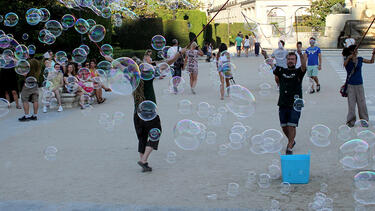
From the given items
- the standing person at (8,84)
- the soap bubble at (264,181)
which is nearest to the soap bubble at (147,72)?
the soap bubble at (264,181)

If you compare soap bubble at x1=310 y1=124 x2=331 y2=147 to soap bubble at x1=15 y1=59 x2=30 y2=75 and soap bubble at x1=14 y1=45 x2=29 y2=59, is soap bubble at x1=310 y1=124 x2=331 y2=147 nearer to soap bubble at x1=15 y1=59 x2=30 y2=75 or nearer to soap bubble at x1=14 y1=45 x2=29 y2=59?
soap bubble at x1=15 y1=59 x2=30 y2=75

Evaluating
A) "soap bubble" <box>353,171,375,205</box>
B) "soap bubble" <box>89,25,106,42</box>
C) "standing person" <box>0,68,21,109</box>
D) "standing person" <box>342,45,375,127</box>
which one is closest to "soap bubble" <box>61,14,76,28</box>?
"soap bubble" <box>89,25,106,42</box>

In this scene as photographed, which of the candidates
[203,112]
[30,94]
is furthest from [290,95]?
[30,94]

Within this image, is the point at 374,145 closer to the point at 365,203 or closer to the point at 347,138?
→ the point at 347,138

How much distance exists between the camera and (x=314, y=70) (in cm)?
1391

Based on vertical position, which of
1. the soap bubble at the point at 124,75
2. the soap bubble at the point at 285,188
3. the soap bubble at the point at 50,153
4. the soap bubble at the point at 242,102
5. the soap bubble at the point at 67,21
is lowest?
the soap bubble at the point at 285,188

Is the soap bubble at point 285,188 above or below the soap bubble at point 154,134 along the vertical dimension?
below

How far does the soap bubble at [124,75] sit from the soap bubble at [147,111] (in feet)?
0.94

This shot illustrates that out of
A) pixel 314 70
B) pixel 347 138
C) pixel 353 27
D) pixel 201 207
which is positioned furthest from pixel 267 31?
pixel 201 207

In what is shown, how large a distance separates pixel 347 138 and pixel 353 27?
31.1m

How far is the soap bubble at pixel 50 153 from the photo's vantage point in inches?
296

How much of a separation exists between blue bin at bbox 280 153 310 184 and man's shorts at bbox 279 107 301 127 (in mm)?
1353

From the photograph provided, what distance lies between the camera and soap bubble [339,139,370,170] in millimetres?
5891

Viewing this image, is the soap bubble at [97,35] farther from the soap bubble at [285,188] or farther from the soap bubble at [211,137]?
the soap bubble at [285,188]
